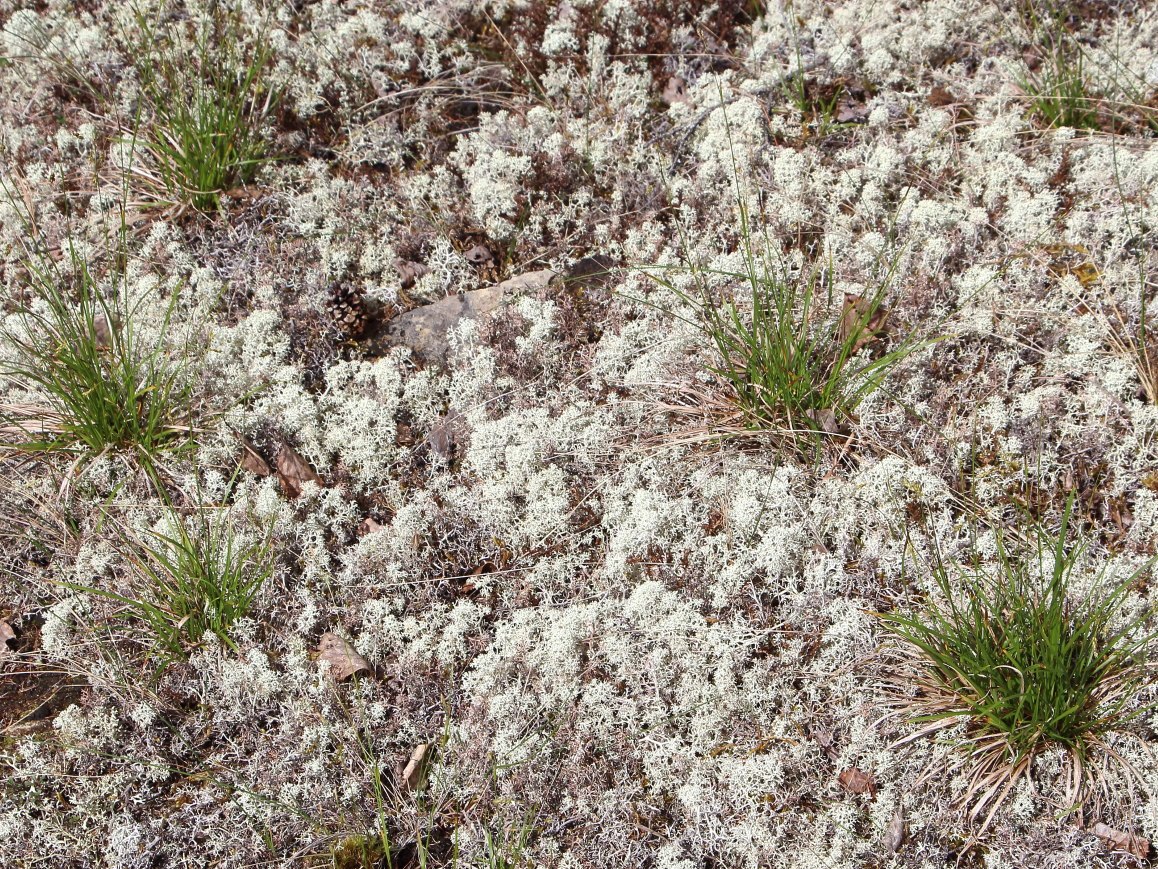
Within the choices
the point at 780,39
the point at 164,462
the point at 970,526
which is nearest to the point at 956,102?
the point at 780,39

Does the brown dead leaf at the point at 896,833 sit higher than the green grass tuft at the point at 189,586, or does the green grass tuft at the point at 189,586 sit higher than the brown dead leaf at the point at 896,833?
the green grass tuft at the point at 189,586

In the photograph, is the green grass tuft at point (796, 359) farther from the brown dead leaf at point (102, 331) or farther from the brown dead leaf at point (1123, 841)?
the brown dead leaf at point (102, 331)

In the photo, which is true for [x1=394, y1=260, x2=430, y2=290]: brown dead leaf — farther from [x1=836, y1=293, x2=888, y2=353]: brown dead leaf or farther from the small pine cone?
[x1=836, y1=293, x2=888, y2=353]: brown dead leaf

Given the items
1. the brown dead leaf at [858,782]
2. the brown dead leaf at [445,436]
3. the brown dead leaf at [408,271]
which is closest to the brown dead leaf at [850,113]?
the brown dead leaf at [408,271]

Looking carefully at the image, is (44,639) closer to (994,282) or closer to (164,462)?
(164,462)

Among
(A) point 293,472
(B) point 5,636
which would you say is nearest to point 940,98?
(A) point 293,472

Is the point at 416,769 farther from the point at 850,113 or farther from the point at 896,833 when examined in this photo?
the point at 850,113

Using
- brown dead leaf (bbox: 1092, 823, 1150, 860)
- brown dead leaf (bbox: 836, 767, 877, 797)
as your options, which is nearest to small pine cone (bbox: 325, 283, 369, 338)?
brown dead leaf (bbox: 836, 767, 877, 797)
